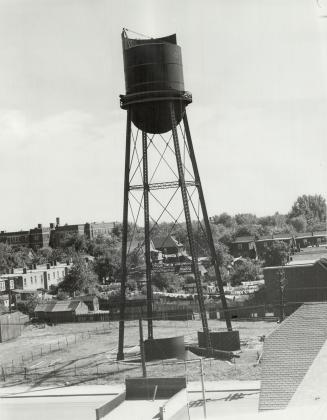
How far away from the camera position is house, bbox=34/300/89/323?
1684 inches

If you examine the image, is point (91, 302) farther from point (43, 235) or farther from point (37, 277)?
point (43, 235)

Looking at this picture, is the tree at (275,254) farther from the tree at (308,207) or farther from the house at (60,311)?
the tree at (308,207)

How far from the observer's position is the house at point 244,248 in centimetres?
7769

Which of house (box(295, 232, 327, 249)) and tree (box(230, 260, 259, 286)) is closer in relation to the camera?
tree (box(230, 260, 259, 286))

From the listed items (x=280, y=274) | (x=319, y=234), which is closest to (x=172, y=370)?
(x=280, y=274)

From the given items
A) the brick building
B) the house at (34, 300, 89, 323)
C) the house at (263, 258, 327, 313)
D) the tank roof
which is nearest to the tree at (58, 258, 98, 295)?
the house at (34, 300, 89, 323)

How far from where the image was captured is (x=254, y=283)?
52.4 meters

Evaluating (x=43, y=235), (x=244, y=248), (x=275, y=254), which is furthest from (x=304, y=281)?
(x=43, y=235)

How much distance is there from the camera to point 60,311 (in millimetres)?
42844

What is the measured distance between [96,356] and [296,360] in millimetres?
16253

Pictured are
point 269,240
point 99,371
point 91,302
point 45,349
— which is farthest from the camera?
point 269,240

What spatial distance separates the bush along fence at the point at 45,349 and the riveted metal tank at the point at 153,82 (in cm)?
1309

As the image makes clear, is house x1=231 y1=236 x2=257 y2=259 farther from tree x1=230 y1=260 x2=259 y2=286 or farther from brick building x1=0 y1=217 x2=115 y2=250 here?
brick building x1=0 y1=217 x2=115 y2=250

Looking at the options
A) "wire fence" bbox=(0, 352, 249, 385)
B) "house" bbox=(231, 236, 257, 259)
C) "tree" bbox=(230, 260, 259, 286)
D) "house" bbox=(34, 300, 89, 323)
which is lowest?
"wire fence" bbox=(0, 352, 249, 385)
